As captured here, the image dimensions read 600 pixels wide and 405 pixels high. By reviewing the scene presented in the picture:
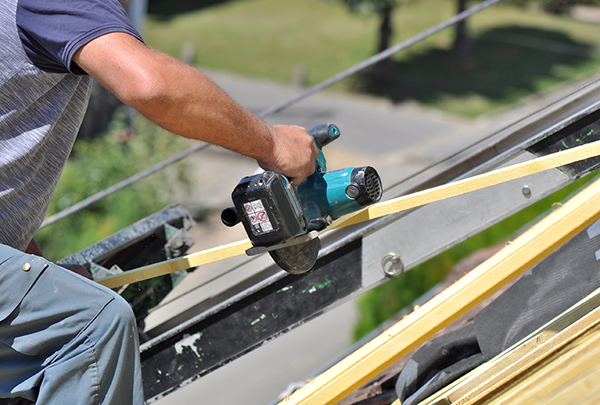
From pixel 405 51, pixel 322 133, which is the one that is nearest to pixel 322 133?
pixel 322 133

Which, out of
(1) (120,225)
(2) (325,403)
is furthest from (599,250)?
(1) (120,225)

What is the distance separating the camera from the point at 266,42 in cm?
1955

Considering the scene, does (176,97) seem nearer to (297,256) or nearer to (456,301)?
(297,256)

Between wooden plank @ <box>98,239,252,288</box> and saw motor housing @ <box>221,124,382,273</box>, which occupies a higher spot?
saw motor housing @ <box>221,124,382,273</box>

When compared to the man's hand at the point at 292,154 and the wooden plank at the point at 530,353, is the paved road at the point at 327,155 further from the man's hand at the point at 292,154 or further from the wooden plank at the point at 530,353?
the wooden plank at the point at 530,353

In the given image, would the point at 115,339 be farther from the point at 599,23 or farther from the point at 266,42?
the point at 599,23

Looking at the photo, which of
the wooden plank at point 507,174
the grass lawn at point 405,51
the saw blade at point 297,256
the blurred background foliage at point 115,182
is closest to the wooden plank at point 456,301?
the wooden plank at point 507,174

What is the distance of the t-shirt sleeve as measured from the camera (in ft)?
3.86

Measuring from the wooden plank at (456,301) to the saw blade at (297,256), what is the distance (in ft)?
0.96

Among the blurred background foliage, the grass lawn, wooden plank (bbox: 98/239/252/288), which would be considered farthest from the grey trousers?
the grass lawn

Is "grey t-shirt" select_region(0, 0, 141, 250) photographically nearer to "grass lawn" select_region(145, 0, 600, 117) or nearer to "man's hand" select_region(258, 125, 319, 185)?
"man's hand" select_region(258, 125, 319, 185)

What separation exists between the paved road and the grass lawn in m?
0.94

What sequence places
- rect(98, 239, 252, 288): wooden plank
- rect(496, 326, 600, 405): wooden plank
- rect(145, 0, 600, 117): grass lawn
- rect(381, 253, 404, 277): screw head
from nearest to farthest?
rect(496, 326, 600, 405): wooden plank, rect(98, 239, 252, 288): wooden plank, rect(381, 253, 404, 277): screw head, rect(145, 0, 600, 117): grass lawn

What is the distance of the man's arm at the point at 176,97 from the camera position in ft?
3.89
